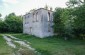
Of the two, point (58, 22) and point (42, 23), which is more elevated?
point (58, 22)

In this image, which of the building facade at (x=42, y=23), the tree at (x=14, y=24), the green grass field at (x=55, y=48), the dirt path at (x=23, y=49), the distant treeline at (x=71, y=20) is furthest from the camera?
the tree at (x=14, y=24)

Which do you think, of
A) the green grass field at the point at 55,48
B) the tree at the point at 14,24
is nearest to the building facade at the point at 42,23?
the green grass field at the point at 55,48

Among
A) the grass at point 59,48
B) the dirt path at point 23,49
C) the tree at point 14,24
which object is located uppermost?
the tree at point 14,24

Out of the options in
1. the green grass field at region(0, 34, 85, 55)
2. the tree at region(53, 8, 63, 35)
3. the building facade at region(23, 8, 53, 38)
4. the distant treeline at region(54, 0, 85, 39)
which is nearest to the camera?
the green grass field at region(0, 34, 85, 55)

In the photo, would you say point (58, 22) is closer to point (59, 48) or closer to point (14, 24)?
point (59, 48)

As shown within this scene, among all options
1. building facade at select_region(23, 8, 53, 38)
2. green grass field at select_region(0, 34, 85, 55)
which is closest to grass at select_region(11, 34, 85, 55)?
green grass field at select_region(0, 34, 85, 55)

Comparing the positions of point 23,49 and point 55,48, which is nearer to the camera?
point 23,49

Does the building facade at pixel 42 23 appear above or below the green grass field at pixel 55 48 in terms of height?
above

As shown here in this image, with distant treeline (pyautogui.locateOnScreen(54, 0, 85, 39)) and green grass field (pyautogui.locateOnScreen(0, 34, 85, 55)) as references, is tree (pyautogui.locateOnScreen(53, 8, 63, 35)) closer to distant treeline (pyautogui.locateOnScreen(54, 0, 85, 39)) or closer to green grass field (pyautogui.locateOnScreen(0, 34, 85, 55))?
distant treeline (pyautogui.locateOnScreen(54, 0, 85, 39))

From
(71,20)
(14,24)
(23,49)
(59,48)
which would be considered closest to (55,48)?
(59,48)

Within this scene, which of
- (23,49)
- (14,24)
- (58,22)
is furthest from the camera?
(14,24)

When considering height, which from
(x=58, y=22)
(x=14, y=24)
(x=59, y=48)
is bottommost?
(x=59, y=48)

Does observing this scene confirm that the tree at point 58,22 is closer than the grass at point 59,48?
No

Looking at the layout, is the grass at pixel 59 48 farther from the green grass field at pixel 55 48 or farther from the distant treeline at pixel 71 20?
the distant treeline at pixel 71 20
